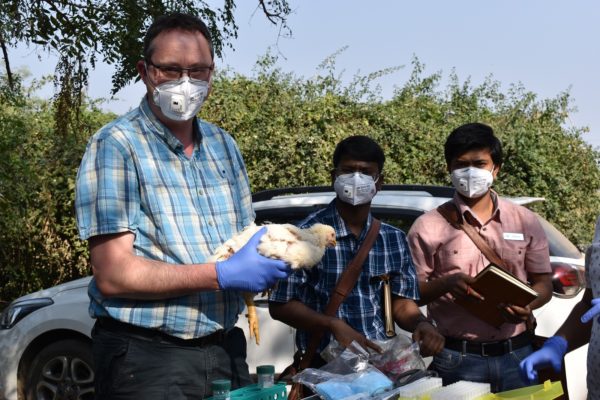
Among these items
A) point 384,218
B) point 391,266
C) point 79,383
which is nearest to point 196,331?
point 391,266

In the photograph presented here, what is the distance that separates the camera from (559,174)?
11.7 metres

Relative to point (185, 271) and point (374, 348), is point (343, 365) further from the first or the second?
point (185, 271)

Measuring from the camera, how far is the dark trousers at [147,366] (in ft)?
9.59

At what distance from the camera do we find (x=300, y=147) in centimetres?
1059

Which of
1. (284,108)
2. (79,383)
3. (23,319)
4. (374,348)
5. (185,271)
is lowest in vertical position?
(79,383)

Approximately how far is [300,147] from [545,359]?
289 inches

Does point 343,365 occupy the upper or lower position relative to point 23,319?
upper

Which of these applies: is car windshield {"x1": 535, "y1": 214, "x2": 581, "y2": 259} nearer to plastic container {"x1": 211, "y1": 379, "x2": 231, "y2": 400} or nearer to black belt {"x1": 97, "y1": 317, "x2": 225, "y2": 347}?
black belt {"x1": 97, "y1": 317, "x2": 225, "y2": 347}

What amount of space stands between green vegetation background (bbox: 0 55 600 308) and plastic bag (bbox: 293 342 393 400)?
659 cm

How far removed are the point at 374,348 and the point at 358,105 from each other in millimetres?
8689

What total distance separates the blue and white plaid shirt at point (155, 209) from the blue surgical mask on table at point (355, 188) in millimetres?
→ 1182

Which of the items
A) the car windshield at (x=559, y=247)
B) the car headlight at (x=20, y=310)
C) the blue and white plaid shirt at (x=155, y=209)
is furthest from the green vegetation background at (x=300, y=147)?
the blue and white plaid shirt at (x=155, y=209)

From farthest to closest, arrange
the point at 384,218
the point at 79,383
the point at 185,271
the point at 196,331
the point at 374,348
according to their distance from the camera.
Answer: the point at 79,383 < the point at 384,218 < the point at 374,348 < the point at 196,331 < the point at 185,271

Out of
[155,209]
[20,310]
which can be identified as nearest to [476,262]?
[155,209]
